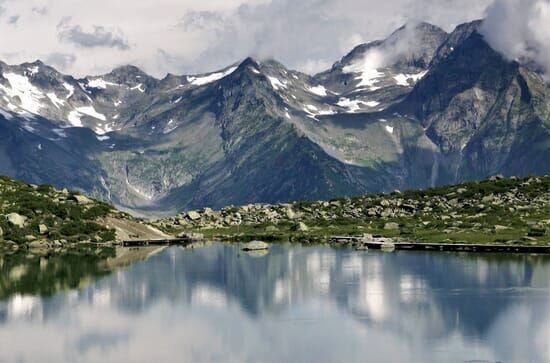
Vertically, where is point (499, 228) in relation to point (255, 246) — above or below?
above

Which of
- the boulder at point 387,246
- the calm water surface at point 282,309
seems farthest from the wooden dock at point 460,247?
the calm water surface at point 282,309

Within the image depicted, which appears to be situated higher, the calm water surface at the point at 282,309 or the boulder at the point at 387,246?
the boulder at the point at 387,246

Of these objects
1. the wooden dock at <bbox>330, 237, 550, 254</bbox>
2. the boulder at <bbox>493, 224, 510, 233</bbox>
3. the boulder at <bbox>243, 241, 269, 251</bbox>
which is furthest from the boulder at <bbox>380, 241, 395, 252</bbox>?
the boulder at <bbox>243, 241, 269, 251</bbox>

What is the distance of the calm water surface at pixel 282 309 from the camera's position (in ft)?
297

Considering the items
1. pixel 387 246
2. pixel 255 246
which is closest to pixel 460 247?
pixel 387 246

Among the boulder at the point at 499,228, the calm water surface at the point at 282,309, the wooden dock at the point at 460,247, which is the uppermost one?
the boulder at the point at 499,228

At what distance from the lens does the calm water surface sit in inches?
3558

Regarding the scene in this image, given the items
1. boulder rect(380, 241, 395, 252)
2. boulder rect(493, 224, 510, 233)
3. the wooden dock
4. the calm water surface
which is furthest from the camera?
boulder rect(493, 224, 510, 233)

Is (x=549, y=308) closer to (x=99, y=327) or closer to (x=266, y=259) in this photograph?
(x=99, y=327)

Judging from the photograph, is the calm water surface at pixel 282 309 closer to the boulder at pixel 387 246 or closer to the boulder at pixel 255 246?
the boulder at pixel 387 246

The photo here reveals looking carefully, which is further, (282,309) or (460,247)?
(460,247)

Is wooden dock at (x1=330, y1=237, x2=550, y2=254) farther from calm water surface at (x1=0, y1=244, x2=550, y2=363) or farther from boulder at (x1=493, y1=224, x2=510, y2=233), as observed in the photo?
boulder at (x1=493, y1=224, x2=510, y2=233)

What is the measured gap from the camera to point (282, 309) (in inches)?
4621

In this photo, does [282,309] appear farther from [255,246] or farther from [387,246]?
[255,246]
